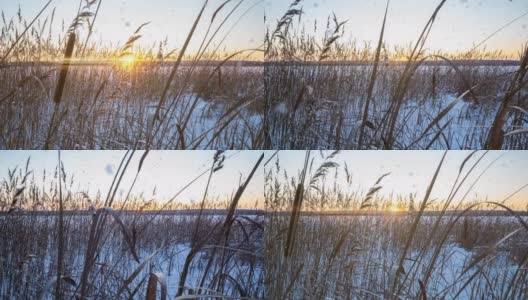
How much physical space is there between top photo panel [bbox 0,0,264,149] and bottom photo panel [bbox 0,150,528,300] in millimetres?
99

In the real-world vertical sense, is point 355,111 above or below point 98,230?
above

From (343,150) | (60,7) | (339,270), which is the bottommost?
(339,270)

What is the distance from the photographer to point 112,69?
10.3 ft

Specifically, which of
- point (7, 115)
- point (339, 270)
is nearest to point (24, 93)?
point (7, 115)

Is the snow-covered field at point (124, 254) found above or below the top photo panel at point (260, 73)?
below

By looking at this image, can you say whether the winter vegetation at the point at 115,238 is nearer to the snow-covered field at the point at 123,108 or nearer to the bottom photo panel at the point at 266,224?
the bottom photo panel at the point at 266,224

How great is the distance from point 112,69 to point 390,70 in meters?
1.20

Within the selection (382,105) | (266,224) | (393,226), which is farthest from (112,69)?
(393,226)

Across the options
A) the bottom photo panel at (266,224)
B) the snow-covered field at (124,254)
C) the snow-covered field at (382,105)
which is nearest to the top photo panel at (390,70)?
the snow-covered field at (382,105)

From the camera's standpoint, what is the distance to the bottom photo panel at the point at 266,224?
3.15m

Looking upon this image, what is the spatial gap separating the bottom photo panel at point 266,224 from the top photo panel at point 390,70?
0.12m

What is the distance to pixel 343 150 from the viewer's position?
10.5 feet

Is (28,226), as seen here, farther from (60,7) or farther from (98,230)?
(60,7)

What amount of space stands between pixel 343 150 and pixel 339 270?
525mm
